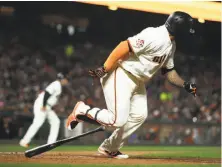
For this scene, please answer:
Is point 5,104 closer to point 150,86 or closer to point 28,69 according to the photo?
point 28,69

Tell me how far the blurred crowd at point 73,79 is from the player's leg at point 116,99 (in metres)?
7.59

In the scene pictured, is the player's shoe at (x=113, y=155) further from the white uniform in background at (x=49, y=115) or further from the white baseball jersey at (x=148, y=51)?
the white uniform in background at (x=49, y=115)

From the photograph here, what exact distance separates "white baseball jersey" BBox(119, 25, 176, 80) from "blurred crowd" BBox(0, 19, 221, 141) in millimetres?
7848

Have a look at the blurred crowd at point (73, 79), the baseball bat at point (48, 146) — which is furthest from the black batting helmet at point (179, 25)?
the blurred crowd at point (73, 79)

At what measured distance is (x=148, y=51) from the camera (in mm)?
6238

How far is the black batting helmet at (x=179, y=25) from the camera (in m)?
6.27

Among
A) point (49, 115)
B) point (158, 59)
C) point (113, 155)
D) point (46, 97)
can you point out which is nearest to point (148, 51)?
point (158, 59)

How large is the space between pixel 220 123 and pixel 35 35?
7376 mm

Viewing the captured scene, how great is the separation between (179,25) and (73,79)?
35.5 feet

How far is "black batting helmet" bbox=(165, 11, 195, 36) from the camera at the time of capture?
20.6 ft

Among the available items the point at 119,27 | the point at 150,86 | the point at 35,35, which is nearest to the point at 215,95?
the point at 150,86

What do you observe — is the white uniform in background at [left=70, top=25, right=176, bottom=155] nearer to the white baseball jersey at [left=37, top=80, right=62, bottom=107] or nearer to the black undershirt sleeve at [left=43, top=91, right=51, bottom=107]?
the black undershirt sleeve at [left=43, top=91, right=51, bottom=107]

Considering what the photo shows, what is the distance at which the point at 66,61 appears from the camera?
18062mm

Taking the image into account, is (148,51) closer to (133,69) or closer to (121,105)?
(133,69)
